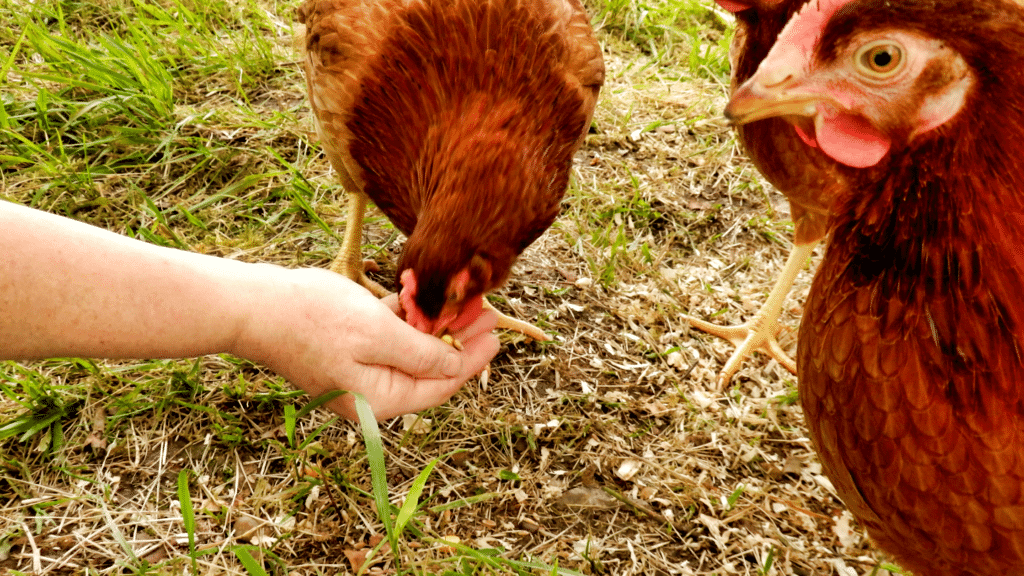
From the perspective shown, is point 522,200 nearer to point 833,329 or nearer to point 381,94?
point 381,94

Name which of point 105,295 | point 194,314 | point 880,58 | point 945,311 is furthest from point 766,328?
point 105,295

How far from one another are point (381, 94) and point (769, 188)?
1.44 metres

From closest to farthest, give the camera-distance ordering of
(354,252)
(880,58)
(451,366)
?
(880,58), (451,366), (354,252)

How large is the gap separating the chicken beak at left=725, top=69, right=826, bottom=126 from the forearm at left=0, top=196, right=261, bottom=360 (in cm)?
74

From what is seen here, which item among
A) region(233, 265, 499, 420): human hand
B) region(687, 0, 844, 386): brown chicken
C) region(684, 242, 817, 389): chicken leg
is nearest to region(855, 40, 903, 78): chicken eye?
region(687, 0, 844, 386): brown chicken

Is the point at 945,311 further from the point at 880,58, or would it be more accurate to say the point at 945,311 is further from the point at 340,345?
the point at 340,345

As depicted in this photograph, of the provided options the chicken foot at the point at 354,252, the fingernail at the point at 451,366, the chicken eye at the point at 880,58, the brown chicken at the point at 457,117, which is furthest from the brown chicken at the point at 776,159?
the chicken foot at the point at 354,252

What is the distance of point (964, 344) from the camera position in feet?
2.72

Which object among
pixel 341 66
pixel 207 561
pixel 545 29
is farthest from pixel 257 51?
pixel 207 561

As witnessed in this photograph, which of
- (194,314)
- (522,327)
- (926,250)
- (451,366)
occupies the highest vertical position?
(926,250)

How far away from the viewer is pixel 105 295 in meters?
0.90

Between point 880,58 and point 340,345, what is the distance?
2.77 ft

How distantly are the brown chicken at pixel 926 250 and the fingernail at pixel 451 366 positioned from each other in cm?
62

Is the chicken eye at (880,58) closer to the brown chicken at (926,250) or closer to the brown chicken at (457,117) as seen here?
the brown chicken at (926,250)
